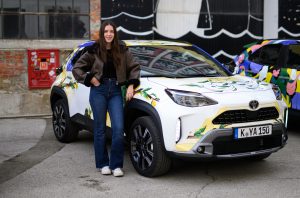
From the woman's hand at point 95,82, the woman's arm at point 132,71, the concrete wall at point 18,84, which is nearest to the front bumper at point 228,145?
the woman's arm at point 132,71

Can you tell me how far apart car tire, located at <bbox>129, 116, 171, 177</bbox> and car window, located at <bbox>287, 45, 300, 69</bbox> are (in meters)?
3.40

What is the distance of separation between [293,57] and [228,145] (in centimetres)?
343

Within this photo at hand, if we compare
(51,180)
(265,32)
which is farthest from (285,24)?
(51,180)

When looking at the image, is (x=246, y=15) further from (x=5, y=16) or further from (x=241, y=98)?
(x=241, y=98)

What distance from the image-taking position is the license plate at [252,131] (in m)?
4.96

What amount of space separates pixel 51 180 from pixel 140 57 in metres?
1.85

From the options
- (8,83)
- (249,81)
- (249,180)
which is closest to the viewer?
(249,180)

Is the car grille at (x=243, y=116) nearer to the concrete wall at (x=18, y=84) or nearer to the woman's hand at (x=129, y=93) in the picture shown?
the woman's hand at (x=129, y=93)

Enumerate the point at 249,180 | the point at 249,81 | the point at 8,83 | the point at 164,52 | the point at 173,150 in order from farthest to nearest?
the point at 8,83 → the point at 164,52 → the point at 249,81 → the point at 249,180 → the point at 173,150

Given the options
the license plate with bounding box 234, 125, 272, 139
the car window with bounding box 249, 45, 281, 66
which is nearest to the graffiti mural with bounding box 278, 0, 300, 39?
the car window with bounding box 249, 45, 281, 66

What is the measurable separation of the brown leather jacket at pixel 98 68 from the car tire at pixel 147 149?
1.56 feet

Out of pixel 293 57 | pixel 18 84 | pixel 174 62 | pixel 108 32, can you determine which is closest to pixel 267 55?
pixel 293 57

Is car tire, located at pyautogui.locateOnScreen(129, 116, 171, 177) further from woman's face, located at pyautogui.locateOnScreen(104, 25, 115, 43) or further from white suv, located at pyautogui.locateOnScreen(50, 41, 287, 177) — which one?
woman's face, located at pyautogui.locateOnScreen(104, 25, 115, 43)

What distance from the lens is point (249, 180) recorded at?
5.27 meters
